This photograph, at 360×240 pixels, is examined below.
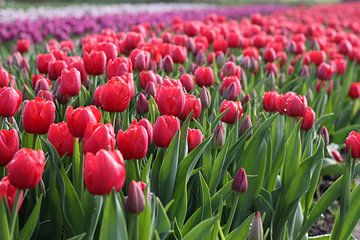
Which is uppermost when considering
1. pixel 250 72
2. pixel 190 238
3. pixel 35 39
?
pixel 190 238

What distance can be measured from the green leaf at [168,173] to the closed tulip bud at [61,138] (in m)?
0.33

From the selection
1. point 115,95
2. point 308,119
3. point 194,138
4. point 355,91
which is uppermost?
point 115,95

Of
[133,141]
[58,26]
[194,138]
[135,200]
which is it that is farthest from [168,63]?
[58,26]

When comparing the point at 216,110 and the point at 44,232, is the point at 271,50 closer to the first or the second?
the point at 216,110

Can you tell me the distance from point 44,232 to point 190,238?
21.0 inches

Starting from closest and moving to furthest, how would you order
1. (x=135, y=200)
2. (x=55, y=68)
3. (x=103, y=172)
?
(x=103, y=172)
(x=135, y=200)
(x=55, y=68)

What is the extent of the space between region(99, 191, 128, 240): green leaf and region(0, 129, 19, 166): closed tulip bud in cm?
38

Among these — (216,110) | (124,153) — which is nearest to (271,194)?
(216,110)

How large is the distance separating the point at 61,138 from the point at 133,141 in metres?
0.27

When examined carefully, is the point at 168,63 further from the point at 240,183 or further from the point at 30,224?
the point at 30,224

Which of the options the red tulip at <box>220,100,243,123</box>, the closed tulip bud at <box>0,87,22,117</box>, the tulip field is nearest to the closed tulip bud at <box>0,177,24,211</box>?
the tulip field

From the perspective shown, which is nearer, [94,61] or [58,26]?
[94,61]

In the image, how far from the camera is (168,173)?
6.30 ft

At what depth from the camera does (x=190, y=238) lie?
159 centimetres
